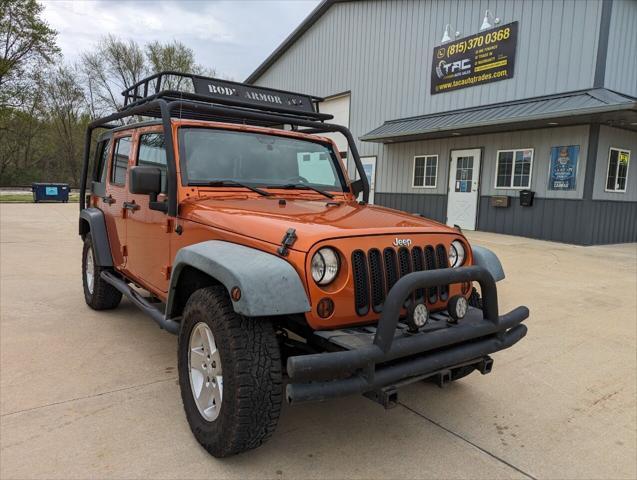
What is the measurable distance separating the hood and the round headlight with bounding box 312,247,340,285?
0.07 meters

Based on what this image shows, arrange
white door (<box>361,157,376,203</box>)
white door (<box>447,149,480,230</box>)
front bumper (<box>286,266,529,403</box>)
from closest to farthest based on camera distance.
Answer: front bumper (<box>286,266,529,403</box>)
white door (<box>447,149,480,230</box>)
white door (<box>361,157,376,203</box>)

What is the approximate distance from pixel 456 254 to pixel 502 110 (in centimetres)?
1049

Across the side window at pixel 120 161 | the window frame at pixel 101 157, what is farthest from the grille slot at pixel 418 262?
the window frame at pixel 101 157

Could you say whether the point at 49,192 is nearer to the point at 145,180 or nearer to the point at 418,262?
the point at 145,180

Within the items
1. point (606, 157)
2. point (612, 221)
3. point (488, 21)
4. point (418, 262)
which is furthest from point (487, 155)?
point (418, 262)

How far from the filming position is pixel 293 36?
20891mm

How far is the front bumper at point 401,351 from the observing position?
201cm

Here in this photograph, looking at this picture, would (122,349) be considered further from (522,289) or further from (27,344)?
(522,289)

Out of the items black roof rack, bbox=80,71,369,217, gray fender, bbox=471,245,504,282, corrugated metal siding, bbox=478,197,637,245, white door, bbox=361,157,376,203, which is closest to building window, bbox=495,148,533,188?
corrugated metal siding, bbox=478,197,637,245

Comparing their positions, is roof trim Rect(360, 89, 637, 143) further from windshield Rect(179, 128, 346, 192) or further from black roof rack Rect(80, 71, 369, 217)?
windshield Rect(179, 128, 346, 192)

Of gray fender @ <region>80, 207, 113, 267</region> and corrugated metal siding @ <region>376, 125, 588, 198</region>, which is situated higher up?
corrugated metal siding @ <region>376, 125, 588, 198</region>

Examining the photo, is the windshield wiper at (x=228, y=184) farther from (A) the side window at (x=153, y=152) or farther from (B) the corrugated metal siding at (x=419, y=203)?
(B) the corrugated metal siding at (x=419, y=203)

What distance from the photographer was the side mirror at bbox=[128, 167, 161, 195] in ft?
10.0

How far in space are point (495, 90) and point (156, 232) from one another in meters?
11.8
